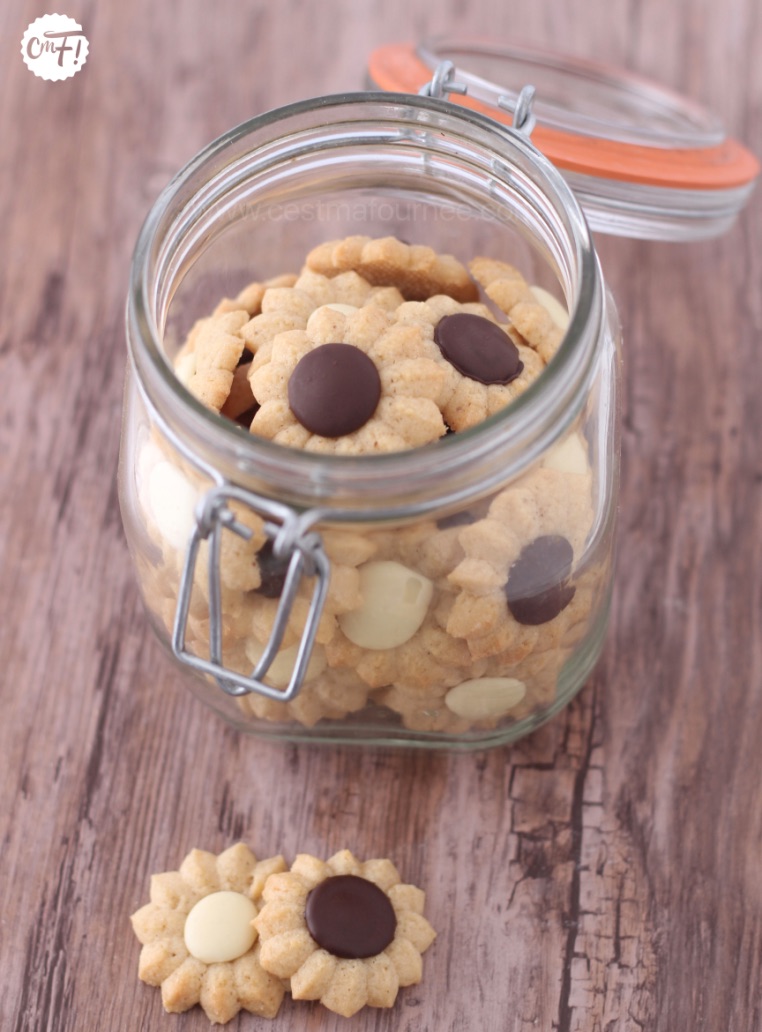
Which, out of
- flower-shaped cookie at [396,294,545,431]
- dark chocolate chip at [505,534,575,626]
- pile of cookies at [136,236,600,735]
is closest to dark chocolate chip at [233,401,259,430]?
pile of cookies at [136,236,600,735]

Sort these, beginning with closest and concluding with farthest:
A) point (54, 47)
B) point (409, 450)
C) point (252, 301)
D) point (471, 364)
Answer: point (409, 450), point (471, 364), point (252, 301), point (54, 47)

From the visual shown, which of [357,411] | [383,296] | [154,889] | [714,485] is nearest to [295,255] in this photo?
[383,296]

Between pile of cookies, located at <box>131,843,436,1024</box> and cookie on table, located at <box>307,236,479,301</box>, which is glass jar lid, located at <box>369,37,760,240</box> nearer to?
cookie on table, located at <box>307,236,479,301</box>

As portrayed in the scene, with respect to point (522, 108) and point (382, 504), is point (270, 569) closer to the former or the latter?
point (382, 504)

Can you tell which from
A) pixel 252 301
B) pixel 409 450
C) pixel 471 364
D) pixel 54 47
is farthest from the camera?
pixel 54 47

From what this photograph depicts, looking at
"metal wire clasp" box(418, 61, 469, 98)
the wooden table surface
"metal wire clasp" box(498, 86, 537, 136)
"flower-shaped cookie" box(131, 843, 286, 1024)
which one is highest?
"metal wire clasp" box(418, 61, 469, 98)

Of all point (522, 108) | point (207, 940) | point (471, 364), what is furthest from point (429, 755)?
point (522, 108)

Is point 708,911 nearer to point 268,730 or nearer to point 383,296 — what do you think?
point 268,730
